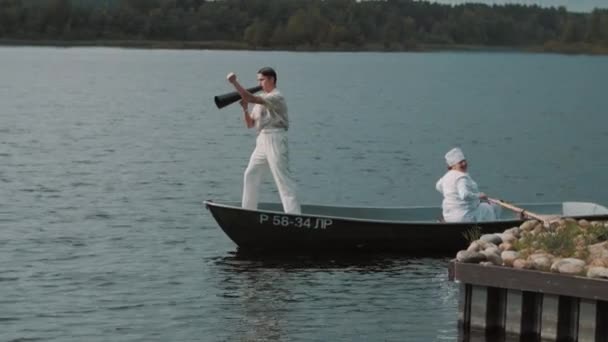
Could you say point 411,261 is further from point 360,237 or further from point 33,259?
point 33,259

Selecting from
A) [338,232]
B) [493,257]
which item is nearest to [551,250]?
[493,257]

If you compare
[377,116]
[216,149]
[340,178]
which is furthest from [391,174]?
[377,116]

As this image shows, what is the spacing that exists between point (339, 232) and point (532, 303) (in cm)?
582

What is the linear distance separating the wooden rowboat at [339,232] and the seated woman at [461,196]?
0.18 m

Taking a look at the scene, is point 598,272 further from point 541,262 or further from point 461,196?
point 461,196

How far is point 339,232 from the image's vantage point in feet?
67.5

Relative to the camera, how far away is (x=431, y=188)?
33.8 m

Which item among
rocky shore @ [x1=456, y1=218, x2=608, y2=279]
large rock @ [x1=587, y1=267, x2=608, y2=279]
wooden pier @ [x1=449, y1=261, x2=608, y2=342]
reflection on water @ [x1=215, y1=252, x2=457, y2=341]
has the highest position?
rocky shore @ [x1=456, y1=218, x2=608, y2=279]

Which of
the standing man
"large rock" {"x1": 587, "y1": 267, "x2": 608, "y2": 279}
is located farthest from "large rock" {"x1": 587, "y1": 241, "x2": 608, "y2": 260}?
the standing man

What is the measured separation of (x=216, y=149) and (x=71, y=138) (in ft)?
22.6

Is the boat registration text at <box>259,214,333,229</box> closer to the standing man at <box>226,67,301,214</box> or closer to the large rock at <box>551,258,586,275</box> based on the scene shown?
the standing man at <box>226,67,301,214</box>

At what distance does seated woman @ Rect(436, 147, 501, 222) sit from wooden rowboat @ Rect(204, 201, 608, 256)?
179 mm

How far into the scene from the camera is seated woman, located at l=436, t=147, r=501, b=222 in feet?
64.9

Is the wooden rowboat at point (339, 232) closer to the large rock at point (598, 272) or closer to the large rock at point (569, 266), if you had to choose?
the large rock at point (569, 266)
